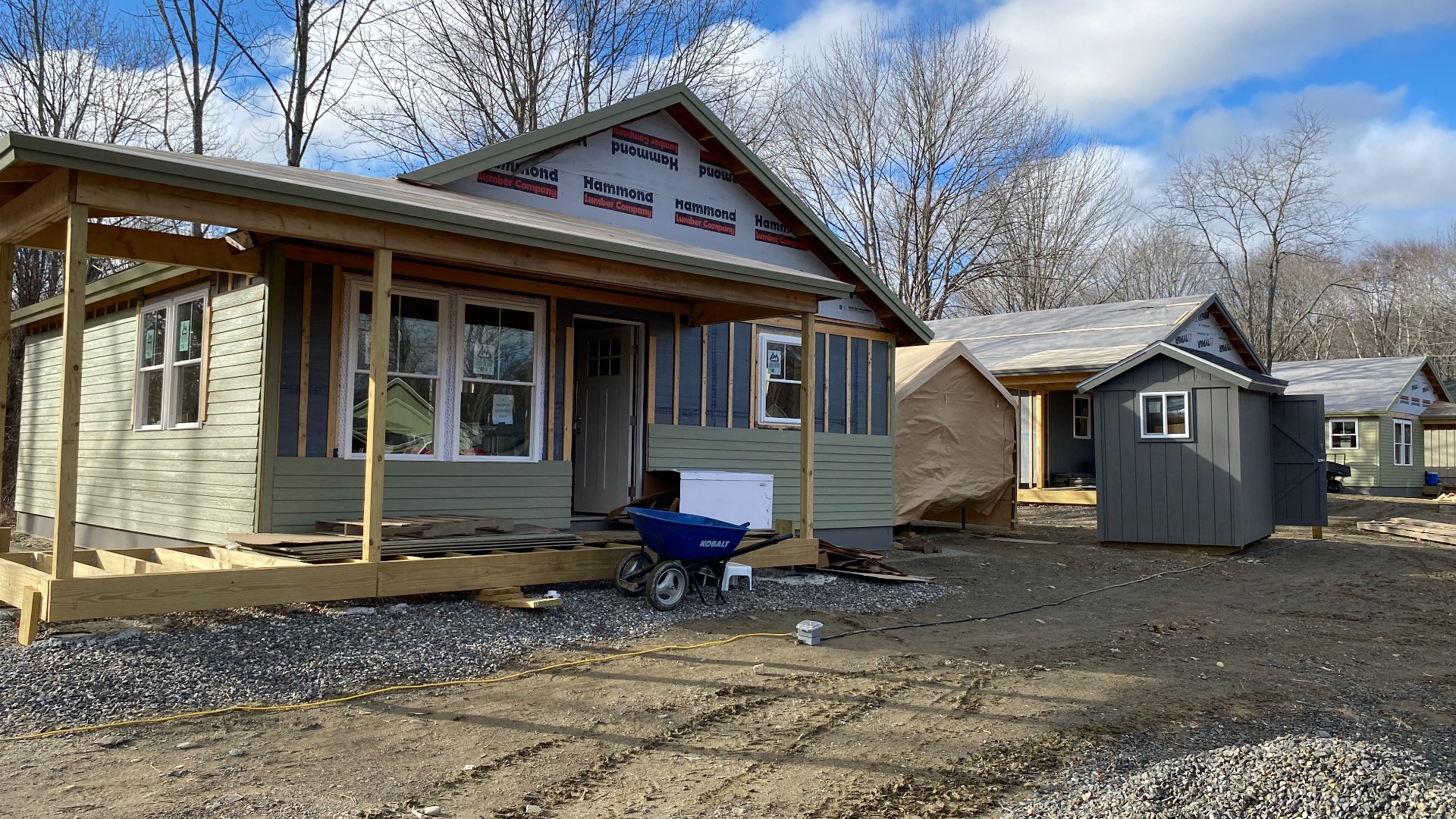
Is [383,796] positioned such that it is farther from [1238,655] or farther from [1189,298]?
[1189,298]

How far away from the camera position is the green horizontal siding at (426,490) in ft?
28.5

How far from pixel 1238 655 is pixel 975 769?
4.15 meters

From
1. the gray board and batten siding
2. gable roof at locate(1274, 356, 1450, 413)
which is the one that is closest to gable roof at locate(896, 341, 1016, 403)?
the gray board and batten siding

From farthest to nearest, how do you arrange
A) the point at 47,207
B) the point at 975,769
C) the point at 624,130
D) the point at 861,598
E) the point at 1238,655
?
the point at 624,130 < the point at 861,598 < the point at 1238,655 < the point at 47,207 < the point at 975,769

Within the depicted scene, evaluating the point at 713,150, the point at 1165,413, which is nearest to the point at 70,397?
the point at 713,150

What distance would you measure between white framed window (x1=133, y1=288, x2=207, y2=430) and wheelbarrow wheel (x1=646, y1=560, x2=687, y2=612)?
465 cm

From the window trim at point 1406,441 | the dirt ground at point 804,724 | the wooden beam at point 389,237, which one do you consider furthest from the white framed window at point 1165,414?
the window trim at point 1406,441

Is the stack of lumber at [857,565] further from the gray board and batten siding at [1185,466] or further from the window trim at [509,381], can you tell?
the gray board and batten siding at [1185,466]

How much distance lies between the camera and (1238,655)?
7957 millimetres

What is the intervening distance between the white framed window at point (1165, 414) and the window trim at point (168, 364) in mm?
12532

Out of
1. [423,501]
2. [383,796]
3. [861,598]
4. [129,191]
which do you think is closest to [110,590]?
[129,191]

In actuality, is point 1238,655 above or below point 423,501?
below

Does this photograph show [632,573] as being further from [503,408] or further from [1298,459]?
[1298,459]

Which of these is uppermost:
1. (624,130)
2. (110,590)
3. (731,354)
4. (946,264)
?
(946,264)
